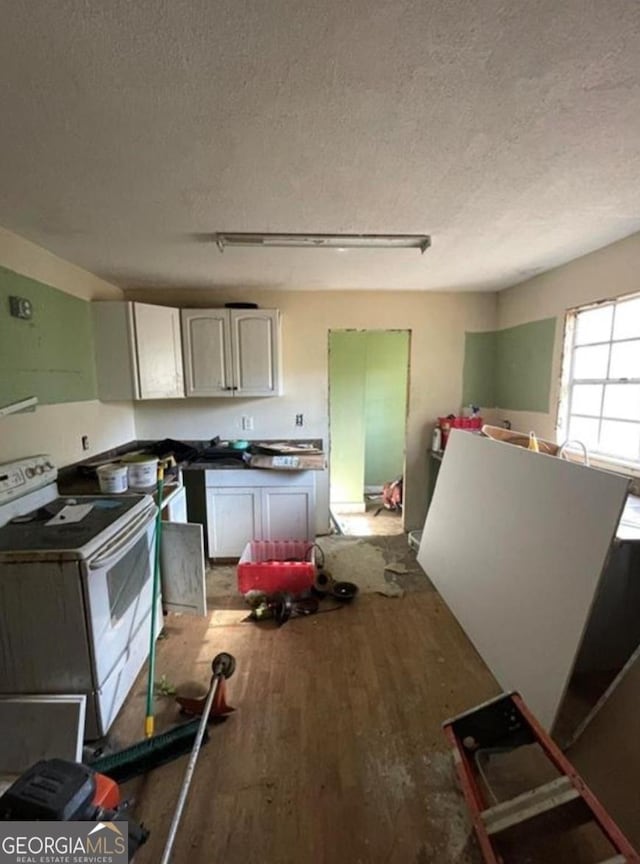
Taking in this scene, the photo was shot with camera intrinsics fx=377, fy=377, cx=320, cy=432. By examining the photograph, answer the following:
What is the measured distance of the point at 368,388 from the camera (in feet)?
18.0

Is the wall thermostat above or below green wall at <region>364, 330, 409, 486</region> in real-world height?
above

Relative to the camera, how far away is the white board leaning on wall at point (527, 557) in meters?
1.56

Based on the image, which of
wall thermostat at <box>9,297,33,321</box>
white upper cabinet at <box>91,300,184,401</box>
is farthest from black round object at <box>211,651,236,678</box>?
wall thermostat at <box>9,297,33,321</box>

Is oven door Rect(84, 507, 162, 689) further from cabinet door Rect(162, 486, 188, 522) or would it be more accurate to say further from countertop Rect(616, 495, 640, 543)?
countertop Rect(616, 495, 640, 543)

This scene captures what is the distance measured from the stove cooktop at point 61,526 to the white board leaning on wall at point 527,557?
200 cm

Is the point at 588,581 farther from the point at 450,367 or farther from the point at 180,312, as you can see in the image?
the point at 180,312

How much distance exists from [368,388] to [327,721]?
429 centimetres

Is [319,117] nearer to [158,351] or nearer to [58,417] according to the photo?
[58,417]

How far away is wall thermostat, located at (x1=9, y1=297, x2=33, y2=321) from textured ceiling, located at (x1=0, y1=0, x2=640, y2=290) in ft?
1.19

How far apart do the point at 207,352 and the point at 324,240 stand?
160cm

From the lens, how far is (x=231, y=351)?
3.32 m

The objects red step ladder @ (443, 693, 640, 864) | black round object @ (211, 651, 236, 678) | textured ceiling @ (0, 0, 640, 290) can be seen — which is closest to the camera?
textured ceiling @ (0, 0, 640, 290)

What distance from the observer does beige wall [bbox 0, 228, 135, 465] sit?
202 centimetres

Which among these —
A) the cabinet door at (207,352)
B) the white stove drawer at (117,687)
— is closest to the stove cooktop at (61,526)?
the white stove drawer at (117,687)
